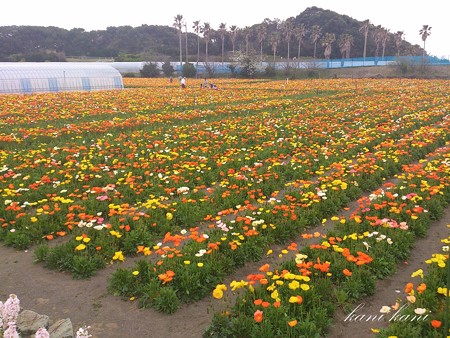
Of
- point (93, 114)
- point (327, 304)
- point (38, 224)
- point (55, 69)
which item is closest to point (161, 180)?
point (38, 224)

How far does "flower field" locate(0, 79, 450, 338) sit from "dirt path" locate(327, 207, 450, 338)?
112mm

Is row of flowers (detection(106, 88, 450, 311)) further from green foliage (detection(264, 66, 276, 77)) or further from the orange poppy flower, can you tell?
green foliage (detection(264, 66, 276, 77))

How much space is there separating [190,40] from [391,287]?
365ft

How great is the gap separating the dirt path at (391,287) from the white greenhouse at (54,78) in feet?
125

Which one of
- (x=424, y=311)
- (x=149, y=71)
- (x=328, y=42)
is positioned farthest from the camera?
(x=328, y=42)

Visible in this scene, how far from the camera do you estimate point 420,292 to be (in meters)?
4.28

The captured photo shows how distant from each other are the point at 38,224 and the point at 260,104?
17.8 meters

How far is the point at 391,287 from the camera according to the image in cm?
498

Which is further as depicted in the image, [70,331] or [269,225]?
[269,225]

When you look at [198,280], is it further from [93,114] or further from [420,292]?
[93,114]

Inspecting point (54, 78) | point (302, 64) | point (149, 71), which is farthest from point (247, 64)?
point (54, 78)

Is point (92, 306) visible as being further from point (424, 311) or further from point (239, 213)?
point (424, 311)

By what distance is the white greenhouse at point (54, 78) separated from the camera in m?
36.3

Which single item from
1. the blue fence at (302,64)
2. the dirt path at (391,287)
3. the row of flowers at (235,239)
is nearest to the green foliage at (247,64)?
the blue fence at (302,64)
